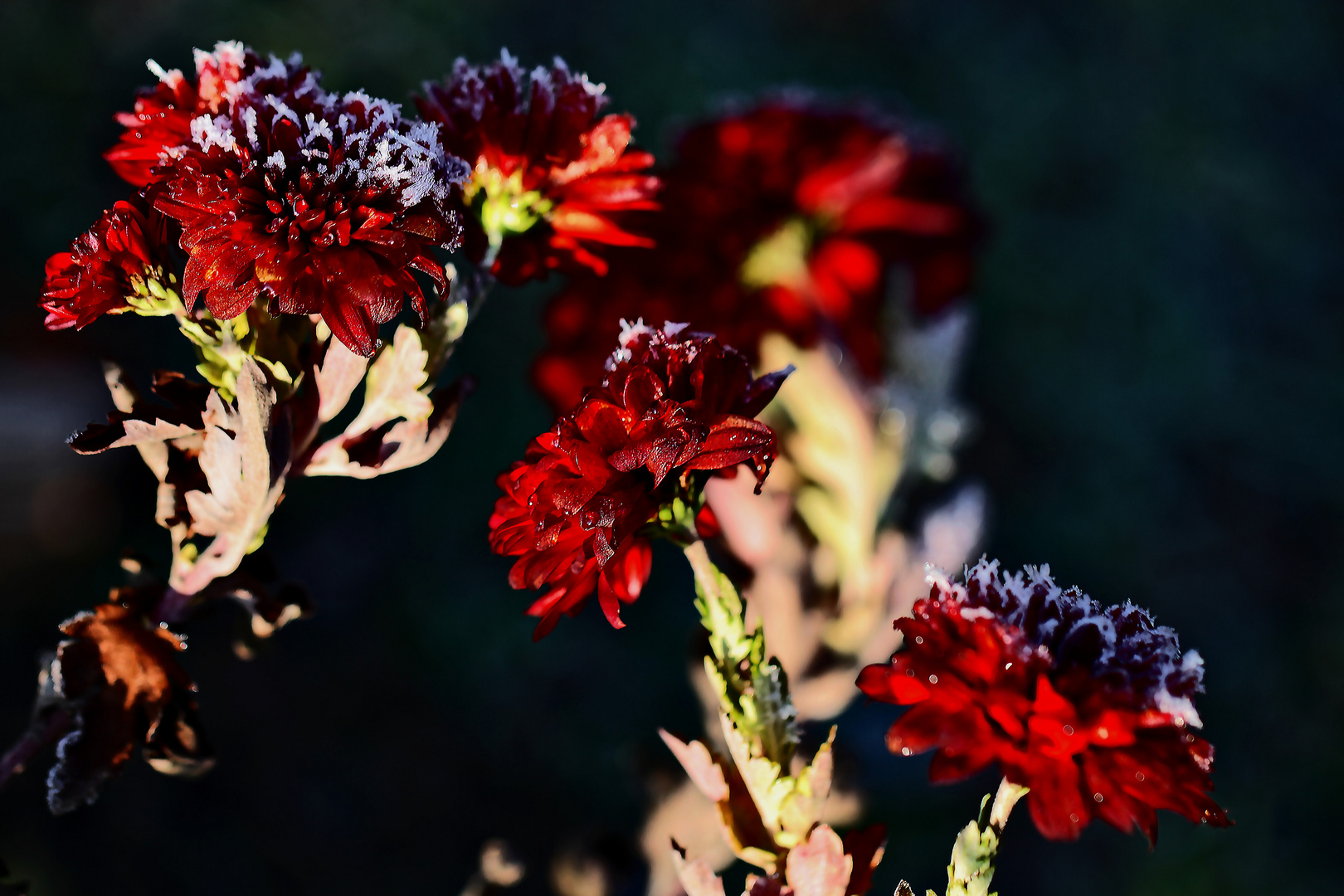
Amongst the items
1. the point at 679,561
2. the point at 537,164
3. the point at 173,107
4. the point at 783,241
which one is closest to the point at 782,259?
the point at 783,241

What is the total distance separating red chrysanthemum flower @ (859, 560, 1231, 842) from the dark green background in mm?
605

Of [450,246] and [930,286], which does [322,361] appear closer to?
[450,246]

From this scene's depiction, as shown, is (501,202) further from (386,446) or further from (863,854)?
(863,854)

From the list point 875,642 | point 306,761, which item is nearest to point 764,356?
point 875,642

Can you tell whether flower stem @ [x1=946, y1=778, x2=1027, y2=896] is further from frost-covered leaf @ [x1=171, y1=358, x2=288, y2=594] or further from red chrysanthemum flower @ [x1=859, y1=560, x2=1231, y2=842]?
frost-covered leaf @ [x1=171, y1=358, x2=288, y2=594]

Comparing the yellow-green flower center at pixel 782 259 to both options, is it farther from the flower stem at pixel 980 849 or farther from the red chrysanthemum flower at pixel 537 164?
the flower stem at pixel 980 849

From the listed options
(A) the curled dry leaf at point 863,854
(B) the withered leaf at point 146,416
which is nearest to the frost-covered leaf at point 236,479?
(B) the withered leaf at point 146,416

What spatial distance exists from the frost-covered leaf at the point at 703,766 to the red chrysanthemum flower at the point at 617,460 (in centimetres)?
8

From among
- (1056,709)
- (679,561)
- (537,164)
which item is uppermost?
(537,164)

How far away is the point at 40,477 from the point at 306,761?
0.47m

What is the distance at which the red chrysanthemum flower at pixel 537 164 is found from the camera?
404 mm

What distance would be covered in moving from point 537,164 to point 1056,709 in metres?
0.28

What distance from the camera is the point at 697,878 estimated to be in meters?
0.39

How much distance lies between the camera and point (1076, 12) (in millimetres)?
1585
